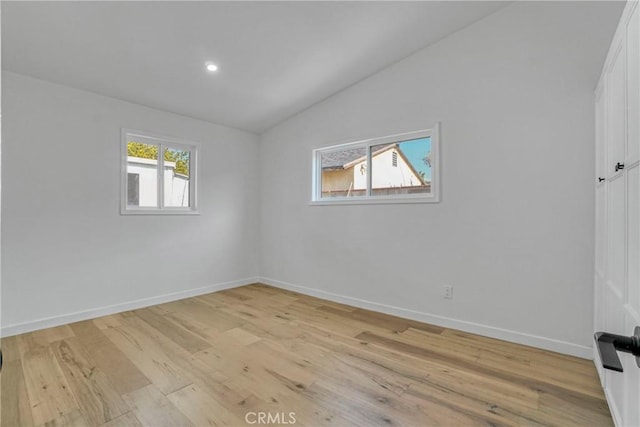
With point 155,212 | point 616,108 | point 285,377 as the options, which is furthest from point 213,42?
point 616,108

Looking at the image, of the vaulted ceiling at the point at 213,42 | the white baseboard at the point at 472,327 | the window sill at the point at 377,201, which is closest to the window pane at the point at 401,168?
the window sill at the point at 377,201

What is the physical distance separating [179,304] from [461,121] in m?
3.63

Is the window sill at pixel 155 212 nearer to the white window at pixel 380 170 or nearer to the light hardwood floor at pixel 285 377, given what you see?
the light hardwood floor at pixel 285 377

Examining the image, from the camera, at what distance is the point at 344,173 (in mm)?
4051

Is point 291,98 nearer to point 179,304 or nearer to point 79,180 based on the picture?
point 79,180

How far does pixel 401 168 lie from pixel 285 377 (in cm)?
237

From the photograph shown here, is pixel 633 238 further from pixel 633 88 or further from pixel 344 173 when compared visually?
pixel 344 173

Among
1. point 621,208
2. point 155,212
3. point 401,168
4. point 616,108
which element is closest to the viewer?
point 621,208

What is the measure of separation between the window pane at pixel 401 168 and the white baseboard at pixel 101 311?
254cm

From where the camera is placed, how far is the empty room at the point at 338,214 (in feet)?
6.19

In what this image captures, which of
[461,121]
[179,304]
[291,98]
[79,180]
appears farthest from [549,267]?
[79,180]

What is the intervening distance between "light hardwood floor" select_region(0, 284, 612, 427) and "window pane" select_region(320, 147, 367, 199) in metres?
1.61

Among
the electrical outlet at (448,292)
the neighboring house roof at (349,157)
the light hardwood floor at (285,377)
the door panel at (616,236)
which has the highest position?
the neighboring house roof at (349,157)

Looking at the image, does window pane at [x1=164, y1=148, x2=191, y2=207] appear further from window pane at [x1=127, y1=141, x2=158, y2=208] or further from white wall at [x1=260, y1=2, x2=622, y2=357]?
white wall at [x1=260, y1=2, x2=622, y2=357]
